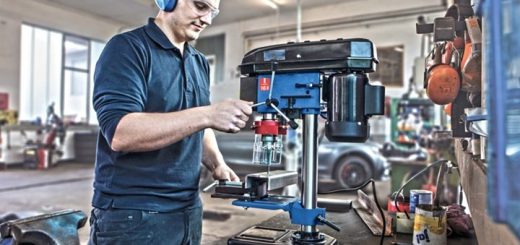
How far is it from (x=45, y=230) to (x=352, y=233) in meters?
0.77

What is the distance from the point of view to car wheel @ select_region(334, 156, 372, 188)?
5.39m

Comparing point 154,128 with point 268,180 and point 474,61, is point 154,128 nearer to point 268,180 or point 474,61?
point 268,180

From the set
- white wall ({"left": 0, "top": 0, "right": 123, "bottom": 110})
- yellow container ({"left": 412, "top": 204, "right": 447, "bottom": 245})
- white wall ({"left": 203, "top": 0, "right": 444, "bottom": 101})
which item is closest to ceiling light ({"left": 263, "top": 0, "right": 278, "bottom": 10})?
white wall ({"left": 203, "top": 0, "right": 444, "bottom": 101})

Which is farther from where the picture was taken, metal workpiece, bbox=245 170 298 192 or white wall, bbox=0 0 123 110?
white wall, bbox=0 0 123 110

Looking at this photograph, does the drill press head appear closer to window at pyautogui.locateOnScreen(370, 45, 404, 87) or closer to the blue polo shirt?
the blue polo shirt

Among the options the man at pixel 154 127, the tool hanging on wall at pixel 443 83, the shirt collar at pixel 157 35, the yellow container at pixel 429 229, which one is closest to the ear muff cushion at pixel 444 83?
the tool hanging on wall at pixel 443 83

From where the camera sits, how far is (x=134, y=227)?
917 millimetres

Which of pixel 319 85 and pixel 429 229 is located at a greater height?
pixel 319 85

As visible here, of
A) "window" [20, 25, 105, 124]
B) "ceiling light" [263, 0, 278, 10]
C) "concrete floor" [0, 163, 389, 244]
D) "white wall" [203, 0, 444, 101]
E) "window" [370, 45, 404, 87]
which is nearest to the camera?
"concrete floor" [0, 163, 389, 244]

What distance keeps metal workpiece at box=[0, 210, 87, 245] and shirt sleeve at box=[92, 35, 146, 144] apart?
1.20ft

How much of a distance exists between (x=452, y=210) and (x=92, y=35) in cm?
820

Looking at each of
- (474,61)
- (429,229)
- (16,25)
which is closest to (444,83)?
(474,61)

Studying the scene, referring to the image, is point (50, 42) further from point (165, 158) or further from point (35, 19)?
point (165, 158)

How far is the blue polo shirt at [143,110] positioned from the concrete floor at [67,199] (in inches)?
76.2
